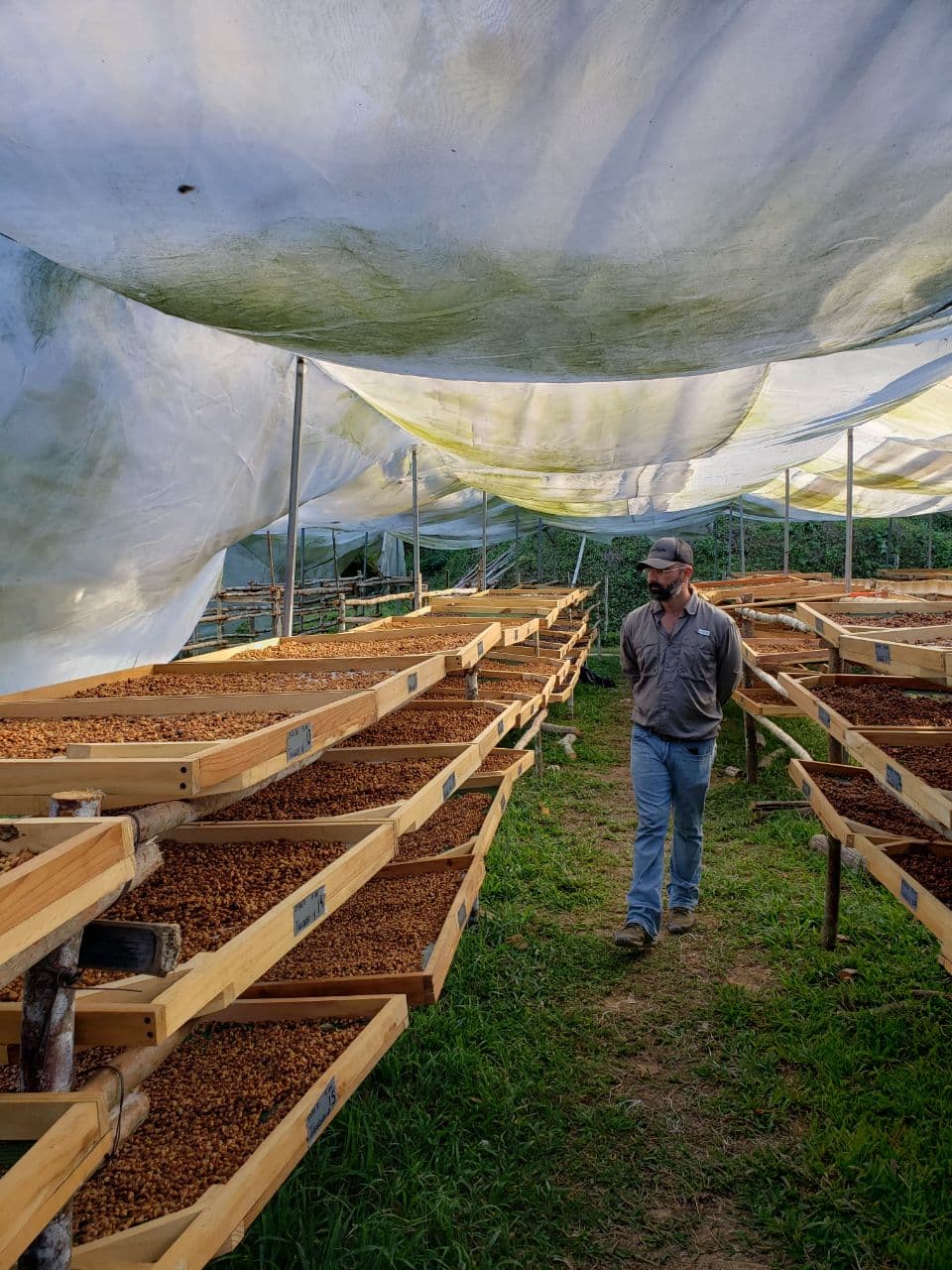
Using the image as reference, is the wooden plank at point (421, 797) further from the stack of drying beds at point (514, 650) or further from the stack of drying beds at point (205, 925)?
the stack of drying beds at point (514, 650)

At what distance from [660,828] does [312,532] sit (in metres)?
14.6

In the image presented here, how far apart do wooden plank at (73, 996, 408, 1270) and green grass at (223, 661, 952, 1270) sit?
490 mm

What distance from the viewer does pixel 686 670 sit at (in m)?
4.62

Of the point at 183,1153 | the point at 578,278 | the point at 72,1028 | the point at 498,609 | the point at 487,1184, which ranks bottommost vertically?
the point at 487,1184

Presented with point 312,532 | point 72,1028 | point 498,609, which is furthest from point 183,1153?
point 312,532

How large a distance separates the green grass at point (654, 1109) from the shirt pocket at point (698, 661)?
1.33 m

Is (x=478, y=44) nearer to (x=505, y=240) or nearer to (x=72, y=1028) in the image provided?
(x=505, y=240)

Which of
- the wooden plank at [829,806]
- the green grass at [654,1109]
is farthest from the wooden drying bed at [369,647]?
the wooden plank at [829,806]

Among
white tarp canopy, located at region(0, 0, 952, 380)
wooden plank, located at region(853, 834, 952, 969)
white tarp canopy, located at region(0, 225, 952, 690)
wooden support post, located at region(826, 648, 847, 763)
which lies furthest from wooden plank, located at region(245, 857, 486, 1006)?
wooden support post, located at region(826, 648, 847, 763)

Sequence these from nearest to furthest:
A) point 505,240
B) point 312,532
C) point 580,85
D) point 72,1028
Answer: point 72,1028, point 580,85, point 505,240, point 312,532

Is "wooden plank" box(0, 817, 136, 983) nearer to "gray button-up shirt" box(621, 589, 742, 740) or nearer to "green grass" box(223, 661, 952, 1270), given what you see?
"green grass" box(223, 661, 952, 1270)

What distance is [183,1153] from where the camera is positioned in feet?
6.99

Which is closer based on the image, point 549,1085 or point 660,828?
point 549,1085

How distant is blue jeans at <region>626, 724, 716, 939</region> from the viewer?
4562 mm
